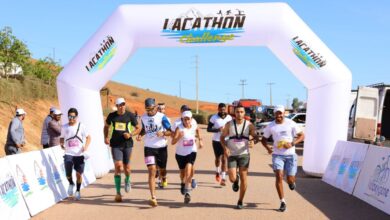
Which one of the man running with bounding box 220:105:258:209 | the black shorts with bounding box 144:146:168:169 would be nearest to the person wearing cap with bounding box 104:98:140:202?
the black shorts with bounding box 144:146:168:169

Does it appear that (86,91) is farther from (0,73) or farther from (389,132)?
(0,73)

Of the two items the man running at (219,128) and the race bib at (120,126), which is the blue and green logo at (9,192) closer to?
the race bib at (120,126)

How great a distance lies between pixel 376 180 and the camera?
9477 mm

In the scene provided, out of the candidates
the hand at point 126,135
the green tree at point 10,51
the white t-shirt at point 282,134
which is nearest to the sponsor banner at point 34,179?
the hand at point 126,135

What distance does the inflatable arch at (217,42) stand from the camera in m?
13.0

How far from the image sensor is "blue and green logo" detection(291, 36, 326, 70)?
12969 mm

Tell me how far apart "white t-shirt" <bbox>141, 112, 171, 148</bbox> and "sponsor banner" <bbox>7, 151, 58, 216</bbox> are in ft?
6.84

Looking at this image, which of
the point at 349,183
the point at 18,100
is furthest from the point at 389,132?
the point at 18,100

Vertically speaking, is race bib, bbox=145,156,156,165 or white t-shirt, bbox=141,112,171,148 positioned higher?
white t-shirt, bbox=141,112,171,148

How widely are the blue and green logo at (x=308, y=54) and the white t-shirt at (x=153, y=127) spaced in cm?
511

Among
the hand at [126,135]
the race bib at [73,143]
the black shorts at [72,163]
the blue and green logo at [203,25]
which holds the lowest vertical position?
the black shorts at [72,163]

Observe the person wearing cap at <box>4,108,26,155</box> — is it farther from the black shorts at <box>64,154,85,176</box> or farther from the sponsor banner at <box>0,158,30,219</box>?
the sponsor banner at <box>0,158,30,219</box>

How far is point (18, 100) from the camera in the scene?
3198cm

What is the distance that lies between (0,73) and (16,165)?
31341mm
